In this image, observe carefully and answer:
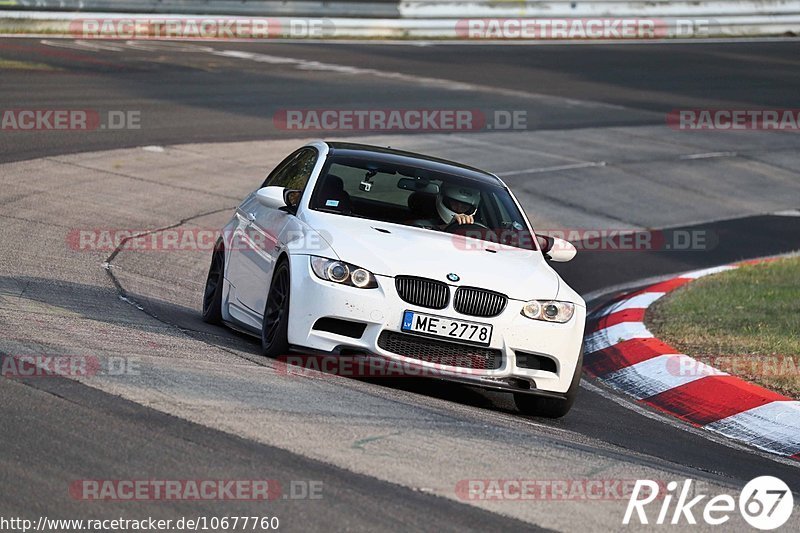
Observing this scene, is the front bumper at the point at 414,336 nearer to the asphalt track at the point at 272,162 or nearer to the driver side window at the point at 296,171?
the asphalt track at the point at 272,162

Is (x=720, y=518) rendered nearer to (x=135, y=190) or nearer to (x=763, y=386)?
(x=763, y=386)

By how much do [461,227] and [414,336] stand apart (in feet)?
4.65

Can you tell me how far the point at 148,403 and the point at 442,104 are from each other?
18.3 meters

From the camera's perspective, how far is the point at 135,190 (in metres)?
16.0

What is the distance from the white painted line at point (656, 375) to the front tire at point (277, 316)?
280 centimetres

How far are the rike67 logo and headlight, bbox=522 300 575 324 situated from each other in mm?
1881

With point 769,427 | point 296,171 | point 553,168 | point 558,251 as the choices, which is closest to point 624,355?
point 558,251

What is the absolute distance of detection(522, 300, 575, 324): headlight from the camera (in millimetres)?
8141

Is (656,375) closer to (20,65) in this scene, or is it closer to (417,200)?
(417,200)

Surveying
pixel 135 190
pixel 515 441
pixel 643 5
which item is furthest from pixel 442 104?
pixel 515 441

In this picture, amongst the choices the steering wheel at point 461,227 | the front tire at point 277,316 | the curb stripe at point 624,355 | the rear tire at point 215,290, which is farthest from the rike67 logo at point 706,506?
the rear tire at point 215,290

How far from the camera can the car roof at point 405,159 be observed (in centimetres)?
961

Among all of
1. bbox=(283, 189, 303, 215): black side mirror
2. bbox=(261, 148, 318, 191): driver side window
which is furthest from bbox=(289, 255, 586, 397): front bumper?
bbox=(261, 148, 318, 191): driver side window

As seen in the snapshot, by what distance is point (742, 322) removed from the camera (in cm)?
1155
